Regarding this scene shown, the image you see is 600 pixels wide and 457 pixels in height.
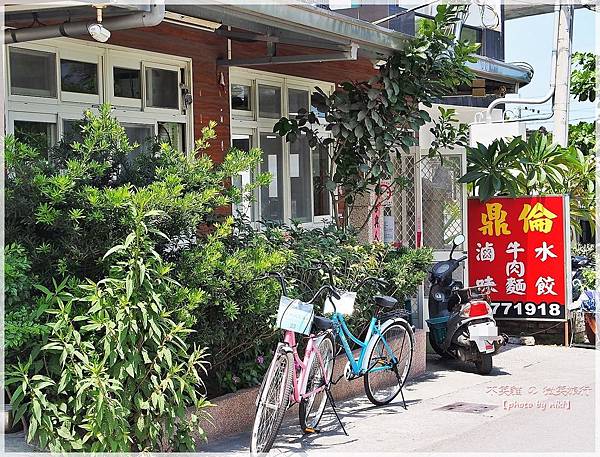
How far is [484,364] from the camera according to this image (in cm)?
1035

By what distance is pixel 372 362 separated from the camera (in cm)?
840

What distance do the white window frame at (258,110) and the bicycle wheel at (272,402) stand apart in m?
3.44

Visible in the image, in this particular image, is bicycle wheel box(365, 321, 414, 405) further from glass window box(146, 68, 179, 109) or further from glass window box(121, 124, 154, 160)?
glass window box(146, 68, 179, 109)

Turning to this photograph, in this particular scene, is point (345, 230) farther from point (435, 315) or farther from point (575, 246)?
point (575, 246)

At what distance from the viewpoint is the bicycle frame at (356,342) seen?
26.4ft

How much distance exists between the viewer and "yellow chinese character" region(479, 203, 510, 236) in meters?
12.4

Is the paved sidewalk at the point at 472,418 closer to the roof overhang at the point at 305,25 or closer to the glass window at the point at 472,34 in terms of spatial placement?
the roof overhang at the point at 305,25

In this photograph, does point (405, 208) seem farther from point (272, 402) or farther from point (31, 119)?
point (272, 402)

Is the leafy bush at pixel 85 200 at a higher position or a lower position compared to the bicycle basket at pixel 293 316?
higher

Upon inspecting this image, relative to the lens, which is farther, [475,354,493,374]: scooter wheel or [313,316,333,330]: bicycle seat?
[475,354,493,374]: scooter wheel

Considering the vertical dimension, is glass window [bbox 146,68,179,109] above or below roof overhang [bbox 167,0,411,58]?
below

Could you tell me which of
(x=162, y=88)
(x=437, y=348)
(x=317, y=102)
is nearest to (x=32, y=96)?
(x=162, y=88)

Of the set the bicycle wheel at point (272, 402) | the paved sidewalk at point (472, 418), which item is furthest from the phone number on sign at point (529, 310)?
the bicycle wheel at point (272, 402)

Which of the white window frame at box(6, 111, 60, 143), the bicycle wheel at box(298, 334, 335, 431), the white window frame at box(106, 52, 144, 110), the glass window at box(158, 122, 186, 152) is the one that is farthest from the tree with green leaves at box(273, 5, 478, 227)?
the white window frame at box(6, 111, 60, 143)
